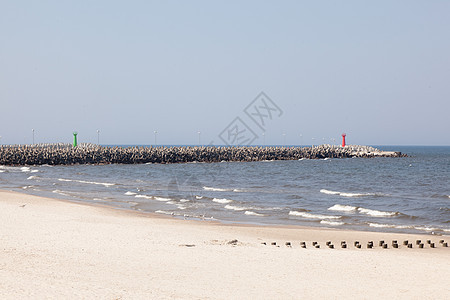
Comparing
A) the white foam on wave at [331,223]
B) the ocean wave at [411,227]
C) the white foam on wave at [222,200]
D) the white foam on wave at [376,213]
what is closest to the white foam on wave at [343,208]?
the white foam on wave at [376,213]

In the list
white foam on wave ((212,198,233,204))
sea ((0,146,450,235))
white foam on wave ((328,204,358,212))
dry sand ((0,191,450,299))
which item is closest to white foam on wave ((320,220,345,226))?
sea ((0,146,450,235))

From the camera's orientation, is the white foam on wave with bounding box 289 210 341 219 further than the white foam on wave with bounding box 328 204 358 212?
No

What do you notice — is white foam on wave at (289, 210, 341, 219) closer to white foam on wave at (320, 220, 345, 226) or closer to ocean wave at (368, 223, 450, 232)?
white foam on wave at (320, 220, 345, 226)

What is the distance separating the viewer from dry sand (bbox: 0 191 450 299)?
7.98 metres

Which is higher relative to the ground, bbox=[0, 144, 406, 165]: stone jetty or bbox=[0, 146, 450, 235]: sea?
bbox=[0, 144, 406, 165]: stone jetty

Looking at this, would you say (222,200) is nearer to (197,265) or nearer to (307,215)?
Result: (307,215)

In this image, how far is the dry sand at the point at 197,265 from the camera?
26.2 feet

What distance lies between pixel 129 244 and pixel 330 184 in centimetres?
2650

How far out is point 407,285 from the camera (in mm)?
8836

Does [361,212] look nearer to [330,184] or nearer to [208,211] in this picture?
[208,211]

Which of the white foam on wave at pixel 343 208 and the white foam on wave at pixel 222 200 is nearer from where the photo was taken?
the white foam on wave at pixel 343 208

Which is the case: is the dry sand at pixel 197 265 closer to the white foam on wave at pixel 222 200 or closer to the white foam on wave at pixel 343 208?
the white foam on wave at pixel 343 208

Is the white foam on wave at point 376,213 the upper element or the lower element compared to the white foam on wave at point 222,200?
upper

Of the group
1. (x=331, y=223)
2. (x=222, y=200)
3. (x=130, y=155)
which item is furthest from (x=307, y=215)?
(x=130, y=155)
